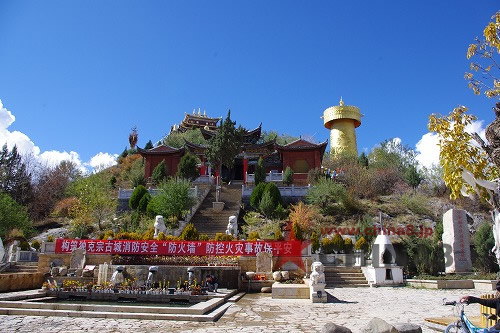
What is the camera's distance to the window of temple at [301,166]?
116 ft

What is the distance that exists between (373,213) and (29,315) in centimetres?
2231

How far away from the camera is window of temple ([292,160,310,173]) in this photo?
35469mm

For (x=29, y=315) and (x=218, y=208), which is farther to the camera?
(x=218, y=208)

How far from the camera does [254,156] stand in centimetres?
3700

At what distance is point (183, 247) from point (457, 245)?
1136 cm

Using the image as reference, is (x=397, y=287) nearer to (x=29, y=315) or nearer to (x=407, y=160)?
(x=29, y=315)

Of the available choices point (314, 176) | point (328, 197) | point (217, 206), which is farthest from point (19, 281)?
point (314, 176)

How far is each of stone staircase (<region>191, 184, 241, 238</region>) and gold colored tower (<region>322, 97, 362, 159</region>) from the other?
22.6m

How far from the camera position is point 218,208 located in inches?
1055

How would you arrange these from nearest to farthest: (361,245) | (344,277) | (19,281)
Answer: (19,281) → (344,277) → (361,245)

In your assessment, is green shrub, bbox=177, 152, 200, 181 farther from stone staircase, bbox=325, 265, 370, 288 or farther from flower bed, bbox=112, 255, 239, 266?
stone staircase, bbox=325, 265, 370, 288

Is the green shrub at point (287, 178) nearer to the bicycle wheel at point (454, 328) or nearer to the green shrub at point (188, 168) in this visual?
the green shrub at point (188, 168)

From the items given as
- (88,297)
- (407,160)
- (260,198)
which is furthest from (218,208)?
(407,160)

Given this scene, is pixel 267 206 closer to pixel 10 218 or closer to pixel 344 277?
pixel 344 277
